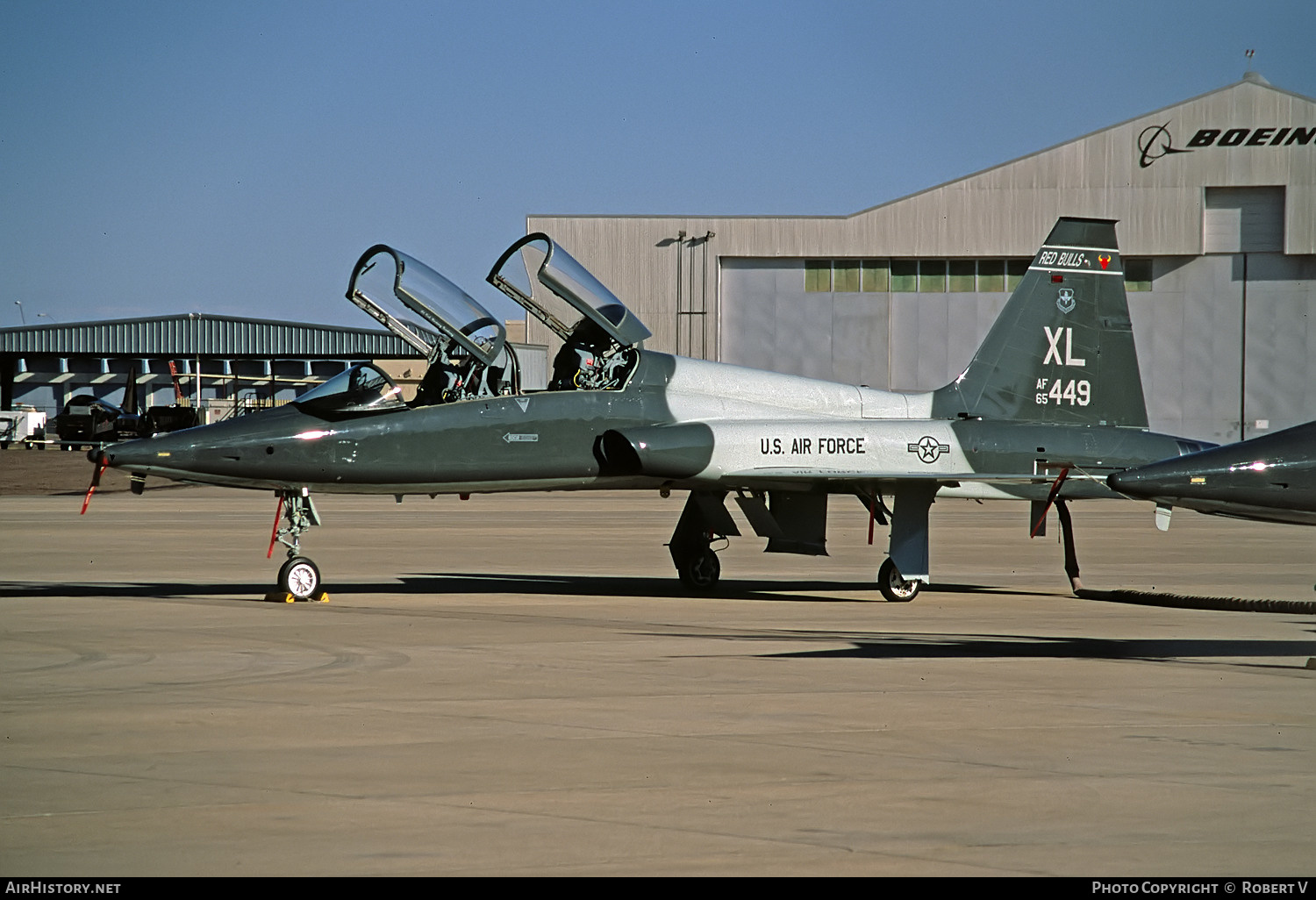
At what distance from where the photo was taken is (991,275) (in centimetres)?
4594

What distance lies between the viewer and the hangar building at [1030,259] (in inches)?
1713

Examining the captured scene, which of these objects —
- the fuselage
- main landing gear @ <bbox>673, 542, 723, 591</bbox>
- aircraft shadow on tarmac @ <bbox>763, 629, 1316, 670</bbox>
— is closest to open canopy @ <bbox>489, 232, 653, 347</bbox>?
the fuselage

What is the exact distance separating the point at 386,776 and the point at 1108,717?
3.74 meters

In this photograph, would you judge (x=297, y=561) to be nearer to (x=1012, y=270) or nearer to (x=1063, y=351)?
(x=1063, y=351)

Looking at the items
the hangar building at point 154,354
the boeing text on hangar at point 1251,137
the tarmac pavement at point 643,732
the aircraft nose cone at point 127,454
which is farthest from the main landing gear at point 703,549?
the hangar building at point 154,354

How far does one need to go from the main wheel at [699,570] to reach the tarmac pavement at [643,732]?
27cm

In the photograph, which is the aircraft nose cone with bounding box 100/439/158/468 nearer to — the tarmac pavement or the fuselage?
the fuselage

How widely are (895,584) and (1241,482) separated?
5.61 meters

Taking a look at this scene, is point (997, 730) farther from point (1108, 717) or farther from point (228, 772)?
point (228, 772)

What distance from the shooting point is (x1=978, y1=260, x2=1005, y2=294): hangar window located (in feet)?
150

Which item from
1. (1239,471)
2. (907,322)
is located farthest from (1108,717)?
(907,322)

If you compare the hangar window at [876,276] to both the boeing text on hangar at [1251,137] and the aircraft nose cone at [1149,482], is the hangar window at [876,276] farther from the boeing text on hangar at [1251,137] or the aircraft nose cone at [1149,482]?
the aircraft nose cone at [1149,482]

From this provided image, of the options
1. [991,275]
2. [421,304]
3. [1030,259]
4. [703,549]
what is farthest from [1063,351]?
[991,275]

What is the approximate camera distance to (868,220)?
46.4 meters
